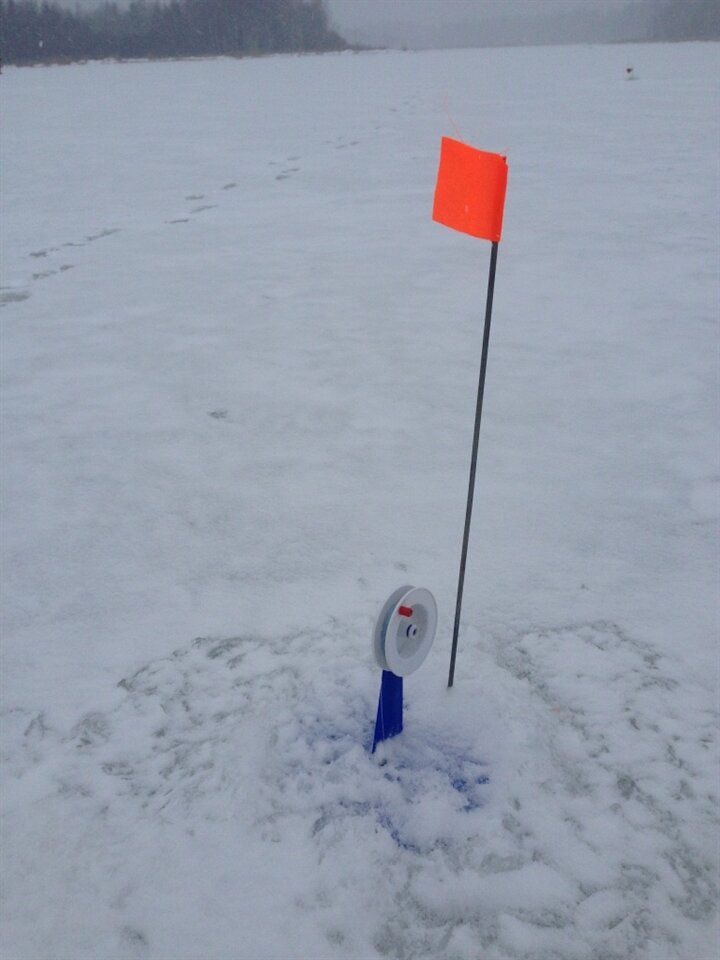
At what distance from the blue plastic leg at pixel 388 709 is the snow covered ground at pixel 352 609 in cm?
5

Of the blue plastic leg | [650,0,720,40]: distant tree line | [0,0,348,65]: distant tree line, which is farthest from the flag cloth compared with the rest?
[650,0,720,40]: distant tree line

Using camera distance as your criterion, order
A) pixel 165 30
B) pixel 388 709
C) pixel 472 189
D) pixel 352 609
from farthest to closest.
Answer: pixel 165 30
pixel 352 609
pixel 388 709
pixel 472 189

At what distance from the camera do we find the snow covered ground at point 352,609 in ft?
4.36

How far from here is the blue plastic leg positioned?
150 cm

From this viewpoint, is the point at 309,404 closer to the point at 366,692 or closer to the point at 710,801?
the point at 366,692

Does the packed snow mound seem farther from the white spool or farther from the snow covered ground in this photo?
the white spool

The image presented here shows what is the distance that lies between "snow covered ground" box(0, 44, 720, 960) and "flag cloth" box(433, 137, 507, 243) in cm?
101

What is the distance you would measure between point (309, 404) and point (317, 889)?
2.18 m

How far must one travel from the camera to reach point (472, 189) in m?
1.40

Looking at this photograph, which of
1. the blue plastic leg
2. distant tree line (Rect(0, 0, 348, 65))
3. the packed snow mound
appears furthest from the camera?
distant tree line (Rect(0, 0, 348, 65))

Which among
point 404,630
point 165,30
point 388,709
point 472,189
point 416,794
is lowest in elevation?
point 416,794

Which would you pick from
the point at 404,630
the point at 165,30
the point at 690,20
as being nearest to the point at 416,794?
the point at 404,630

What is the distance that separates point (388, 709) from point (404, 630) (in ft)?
0.65

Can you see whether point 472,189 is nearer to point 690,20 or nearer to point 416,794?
point 416,794
